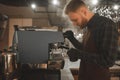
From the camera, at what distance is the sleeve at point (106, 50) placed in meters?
1.63

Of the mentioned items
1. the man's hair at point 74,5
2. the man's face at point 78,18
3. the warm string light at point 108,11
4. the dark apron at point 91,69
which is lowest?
the dark apron at point 91,69

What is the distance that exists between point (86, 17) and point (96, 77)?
1.62 feet

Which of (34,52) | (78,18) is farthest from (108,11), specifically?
(34,52)

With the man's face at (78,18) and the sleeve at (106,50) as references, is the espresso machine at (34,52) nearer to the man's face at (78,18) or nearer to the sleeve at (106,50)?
the man's face at (78,18)

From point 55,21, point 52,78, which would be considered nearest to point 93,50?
point 52,78

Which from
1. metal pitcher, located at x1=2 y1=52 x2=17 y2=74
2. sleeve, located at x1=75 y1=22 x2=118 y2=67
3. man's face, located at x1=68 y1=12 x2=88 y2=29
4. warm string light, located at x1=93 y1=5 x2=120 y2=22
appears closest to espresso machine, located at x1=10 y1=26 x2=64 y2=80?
metal pitcher, located at x1=2 y1=52 x2=17 y2=74

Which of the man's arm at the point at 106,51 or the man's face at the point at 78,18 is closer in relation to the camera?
the man's arm at the point at 106,51

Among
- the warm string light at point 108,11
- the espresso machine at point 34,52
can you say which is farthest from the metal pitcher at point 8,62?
the warm string light at point 108,11

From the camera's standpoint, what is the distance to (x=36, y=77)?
6.08 ft

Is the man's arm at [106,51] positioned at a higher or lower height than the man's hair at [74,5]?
lower

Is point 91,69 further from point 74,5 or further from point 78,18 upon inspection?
point 74,5

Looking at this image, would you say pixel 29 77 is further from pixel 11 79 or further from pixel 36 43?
pixel 36 43

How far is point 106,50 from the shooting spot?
5.33 ft

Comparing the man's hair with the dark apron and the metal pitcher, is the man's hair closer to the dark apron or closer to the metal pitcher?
the dark apron
